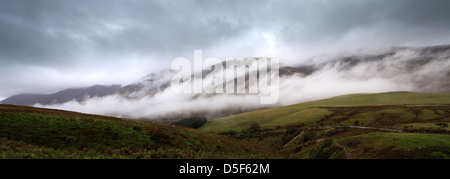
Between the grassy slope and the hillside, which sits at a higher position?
the grassy slope

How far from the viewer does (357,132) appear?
8006cm

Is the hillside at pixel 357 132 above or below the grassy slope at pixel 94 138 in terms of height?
below

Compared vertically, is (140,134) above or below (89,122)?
below

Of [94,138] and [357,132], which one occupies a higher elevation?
[94,138]

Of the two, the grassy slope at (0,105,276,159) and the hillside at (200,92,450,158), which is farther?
the hillside at (200,92,450,158)

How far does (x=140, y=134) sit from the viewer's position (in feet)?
107

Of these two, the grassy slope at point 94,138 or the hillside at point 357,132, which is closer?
the grassy slope at point 94,138

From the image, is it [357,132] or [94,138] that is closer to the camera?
[94,138]

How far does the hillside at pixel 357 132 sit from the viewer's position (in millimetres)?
42188

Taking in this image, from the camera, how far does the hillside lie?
42188mm
